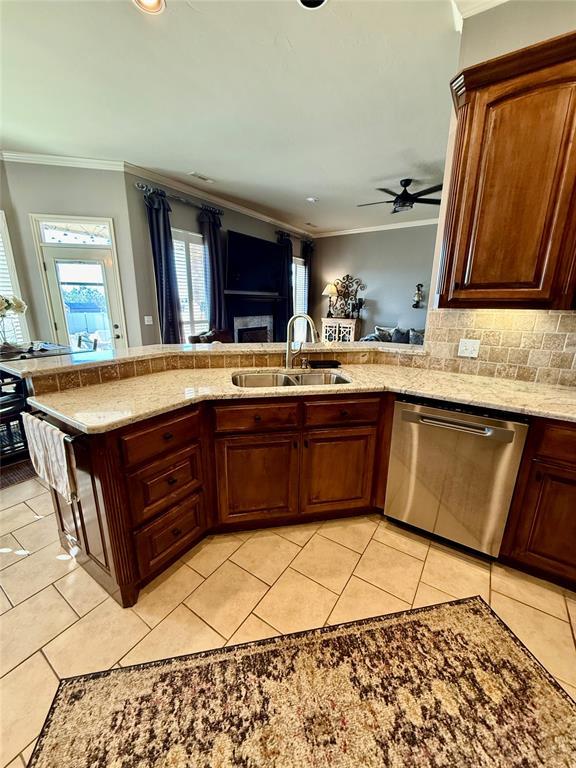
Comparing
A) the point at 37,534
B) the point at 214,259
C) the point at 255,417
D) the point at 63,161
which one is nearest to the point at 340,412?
the point at 255,417

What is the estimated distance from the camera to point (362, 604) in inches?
60.3

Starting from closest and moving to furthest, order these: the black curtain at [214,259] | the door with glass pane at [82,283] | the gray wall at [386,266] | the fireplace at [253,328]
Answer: the door with glass pane at [82,283] → the black curtain at [214,259] → the fireplace at [253,328] → the gray wall at [386,266]

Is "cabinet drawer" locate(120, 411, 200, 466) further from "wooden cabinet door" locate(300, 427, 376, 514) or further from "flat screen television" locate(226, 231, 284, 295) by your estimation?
"flat screen television" locate(226, 231, 284, 295)

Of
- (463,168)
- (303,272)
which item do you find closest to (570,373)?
(463,168)

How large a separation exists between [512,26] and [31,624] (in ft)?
12.4

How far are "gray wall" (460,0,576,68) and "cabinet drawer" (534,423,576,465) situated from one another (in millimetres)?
1927

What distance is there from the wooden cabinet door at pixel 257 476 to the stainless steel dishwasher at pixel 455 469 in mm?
632

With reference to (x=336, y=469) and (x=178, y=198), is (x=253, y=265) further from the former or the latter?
(x=336, y=469)

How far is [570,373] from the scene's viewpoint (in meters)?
1.84

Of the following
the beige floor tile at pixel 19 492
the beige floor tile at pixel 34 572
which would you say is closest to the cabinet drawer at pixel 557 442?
the beige floor tile at pixel 34 572

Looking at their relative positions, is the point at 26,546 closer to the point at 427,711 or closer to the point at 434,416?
the point at 427,711

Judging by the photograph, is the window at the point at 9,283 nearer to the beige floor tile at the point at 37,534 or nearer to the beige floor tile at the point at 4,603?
the beige floor tile at the point at 37,534

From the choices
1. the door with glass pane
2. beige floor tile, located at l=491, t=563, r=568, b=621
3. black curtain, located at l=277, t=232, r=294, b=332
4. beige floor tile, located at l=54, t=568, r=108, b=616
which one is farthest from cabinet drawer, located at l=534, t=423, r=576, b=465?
black curtain, located at l=277, t=232, r=294, b=332

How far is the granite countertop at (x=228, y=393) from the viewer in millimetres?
1376
